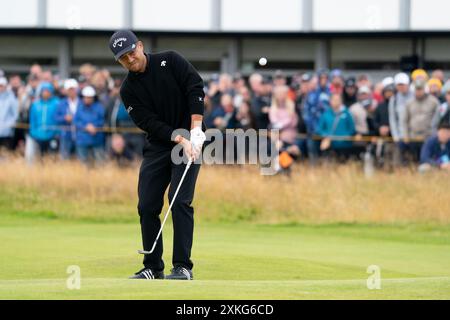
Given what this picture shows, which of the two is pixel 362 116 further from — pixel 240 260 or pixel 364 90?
pixel 240 260

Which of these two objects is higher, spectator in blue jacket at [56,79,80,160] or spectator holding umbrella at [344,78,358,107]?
spectator holding umbrella at [344,78,358,107]

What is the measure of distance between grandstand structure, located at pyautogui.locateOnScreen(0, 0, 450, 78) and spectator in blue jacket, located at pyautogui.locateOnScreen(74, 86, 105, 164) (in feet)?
25.9

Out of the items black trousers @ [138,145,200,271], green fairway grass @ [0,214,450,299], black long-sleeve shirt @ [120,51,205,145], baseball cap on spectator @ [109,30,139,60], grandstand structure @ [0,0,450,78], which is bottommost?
green fairway grass @ [0,214,450,299]

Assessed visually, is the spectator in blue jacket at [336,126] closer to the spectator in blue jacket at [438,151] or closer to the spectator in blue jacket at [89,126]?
the spectator in blue jacket at [438,151]

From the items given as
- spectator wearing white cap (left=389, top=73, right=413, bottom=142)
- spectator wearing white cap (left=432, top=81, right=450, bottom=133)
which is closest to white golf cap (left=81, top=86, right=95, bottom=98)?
spectator wearing white cap (left=389, top=73, right=413, bottom=142)

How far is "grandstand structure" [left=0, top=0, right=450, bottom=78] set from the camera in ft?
100

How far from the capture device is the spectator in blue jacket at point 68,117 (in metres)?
24.7

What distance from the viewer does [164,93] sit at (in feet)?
36.7

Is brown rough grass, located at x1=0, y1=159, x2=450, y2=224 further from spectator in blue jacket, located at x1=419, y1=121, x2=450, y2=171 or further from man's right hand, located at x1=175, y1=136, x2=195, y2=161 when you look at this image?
man's right hand, located at x1=175, y1=136, x2=195, y2=161

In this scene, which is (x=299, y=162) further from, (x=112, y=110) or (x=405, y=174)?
(x=112, y=110)

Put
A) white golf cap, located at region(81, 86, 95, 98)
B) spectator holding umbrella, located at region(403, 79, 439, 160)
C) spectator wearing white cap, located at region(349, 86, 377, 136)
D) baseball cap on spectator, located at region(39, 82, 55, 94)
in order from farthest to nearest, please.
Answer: baseball cap on spectator, located at region(39, 82, 55, 94) < white golf cap, located at region(81, 86, 95, 98) < spectator wearing white cap, located at region(349, 86, 377, 136) < spectator holding umbrella, located at region(403, 79, 439, 160)

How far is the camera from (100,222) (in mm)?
19656

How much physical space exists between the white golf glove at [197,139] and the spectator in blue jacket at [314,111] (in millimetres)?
12186

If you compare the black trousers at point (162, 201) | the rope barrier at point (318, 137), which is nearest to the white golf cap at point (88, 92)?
the rope barrier at point (318, 137)
